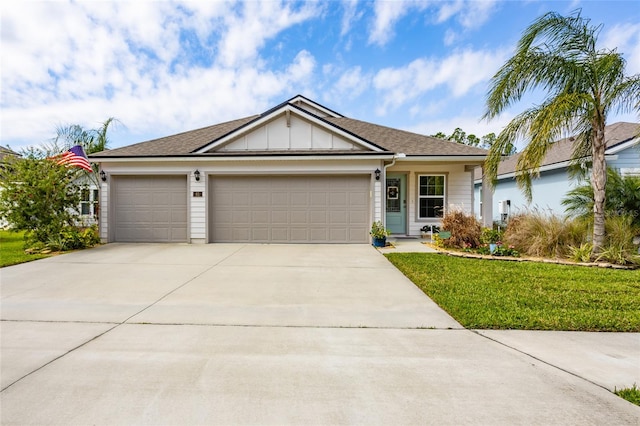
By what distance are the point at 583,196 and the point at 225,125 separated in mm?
14035

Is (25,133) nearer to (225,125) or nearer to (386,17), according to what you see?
(225,125)

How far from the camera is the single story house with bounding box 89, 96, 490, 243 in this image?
34.2 feet

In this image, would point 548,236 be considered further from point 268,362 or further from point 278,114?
point 278,114

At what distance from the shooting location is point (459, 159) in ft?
35.8

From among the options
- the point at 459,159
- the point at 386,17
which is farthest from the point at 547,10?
the point at 386,17

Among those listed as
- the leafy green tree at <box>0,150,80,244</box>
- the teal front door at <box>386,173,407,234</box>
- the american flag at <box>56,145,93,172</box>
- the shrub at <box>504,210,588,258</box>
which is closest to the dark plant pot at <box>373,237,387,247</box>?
the teal front door at <box>386,173,407,234</box>

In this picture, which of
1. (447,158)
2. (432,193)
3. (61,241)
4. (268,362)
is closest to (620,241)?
Result: (447,158)

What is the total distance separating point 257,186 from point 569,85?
894cm

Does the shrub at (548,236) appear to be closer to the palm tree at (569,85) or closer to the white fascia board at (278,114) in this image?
the palm tree at (569,85)

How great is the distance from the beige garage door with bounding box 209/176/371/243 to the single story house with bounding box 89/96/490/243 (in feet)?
0.11

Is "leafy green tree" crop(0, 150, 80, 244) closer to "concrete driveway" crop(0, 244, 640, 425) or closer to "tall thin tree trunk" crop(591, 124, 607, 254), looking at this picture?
"concrete driveway" crop(0, 244, 640, 425)

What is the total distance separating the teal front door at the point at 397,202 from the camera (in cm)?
1228

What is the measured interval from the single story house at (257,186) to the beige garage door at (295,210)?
0.11ft

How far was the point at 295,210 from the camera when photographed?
10594 millimetres
